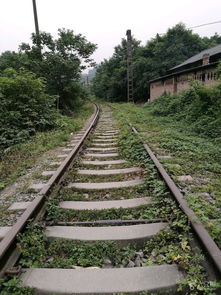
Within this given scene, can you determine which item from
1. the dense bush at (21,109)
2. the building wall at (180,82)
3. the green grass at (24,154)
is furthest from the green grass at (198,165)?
the building wall at (180,82)

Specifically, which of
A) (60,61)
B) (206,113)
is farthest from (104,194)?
(60,61)

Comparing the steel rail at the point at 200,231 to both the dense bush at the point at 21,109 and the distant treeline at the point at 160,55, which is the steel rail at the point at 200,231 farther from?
the distant treeline at the point at 160,55

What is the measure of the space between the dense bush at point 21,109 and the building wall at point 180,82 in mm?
6387

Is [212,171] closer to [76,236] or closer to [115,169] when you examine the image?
[115,169]

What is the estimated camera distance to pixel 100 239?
2.08 m

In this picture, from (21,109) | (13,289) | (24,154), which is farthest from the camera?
(21,109)

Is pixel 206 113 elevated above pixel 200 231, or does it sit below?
above

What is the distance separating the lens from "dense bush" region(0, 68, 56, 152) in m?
6.69

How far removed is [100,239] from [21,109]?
6.70 meters

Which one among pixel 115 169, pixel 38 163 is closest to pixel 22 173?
pixel 38 163

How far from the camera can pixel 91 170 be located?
12.9 feet

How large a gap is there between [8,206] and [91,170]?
152cm

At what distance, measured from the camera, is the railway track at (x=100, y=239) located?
5.31 feet

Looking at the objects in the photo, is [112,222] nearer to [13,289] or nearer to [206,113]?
[13,289]
